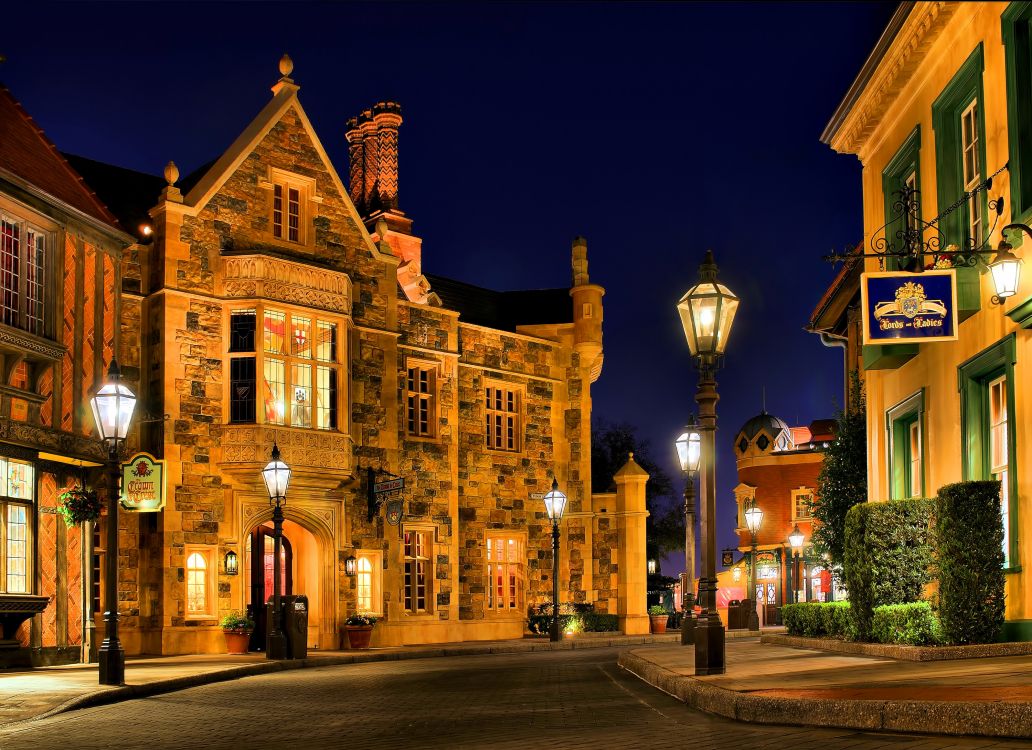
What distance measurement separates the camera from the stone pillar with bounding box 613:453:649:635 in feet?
128

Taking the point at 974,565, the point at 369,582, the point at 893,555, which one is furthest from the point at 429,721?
the point at 369,582

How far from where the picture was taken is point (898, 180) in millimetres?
20984

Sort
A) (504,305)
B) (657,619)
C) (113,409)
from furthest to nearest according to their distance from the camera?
(504,305), (657,619), (113,409)

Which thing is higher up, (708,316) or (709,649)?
(708,316)

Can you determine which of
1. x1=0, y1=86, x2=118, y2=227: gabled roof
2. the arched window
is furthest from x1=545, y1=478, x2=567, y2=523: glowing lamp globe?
x1=0, y1=86, x2=118, y2=227: gabled roof

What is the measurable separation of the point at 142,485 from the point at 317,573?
6811 mm

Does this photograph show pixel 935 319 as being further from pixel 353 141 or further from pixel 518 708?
pixel 353 141

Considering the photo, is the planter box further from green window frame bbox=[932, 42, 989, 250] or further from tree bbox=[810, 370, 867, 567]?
tree bbox=[810, 370, 867, 567]

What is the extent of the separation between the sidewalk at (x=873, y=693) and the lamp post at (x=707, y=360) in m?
0.78

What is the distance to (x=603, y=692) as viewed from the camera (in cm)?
1581

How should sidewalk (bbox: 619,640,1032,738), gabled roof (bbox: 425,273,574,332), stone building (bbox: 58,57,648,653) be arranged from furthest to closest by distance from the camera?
1. gabled roof (bbox: 425,273,574,332)
2. stone building (bbox: 58,57,648,653)
3. sidewalk (bbox: 619,640,1032,738)

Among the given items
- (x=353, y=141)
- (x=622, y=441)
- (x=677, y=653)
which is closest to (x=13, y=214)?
(x=677, y=653)

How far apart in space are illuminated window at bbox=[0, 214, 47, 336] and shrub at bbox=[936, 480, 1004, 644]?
15426 mm

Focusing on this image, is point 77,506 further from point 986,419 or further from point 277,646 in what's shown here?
point 986,419
